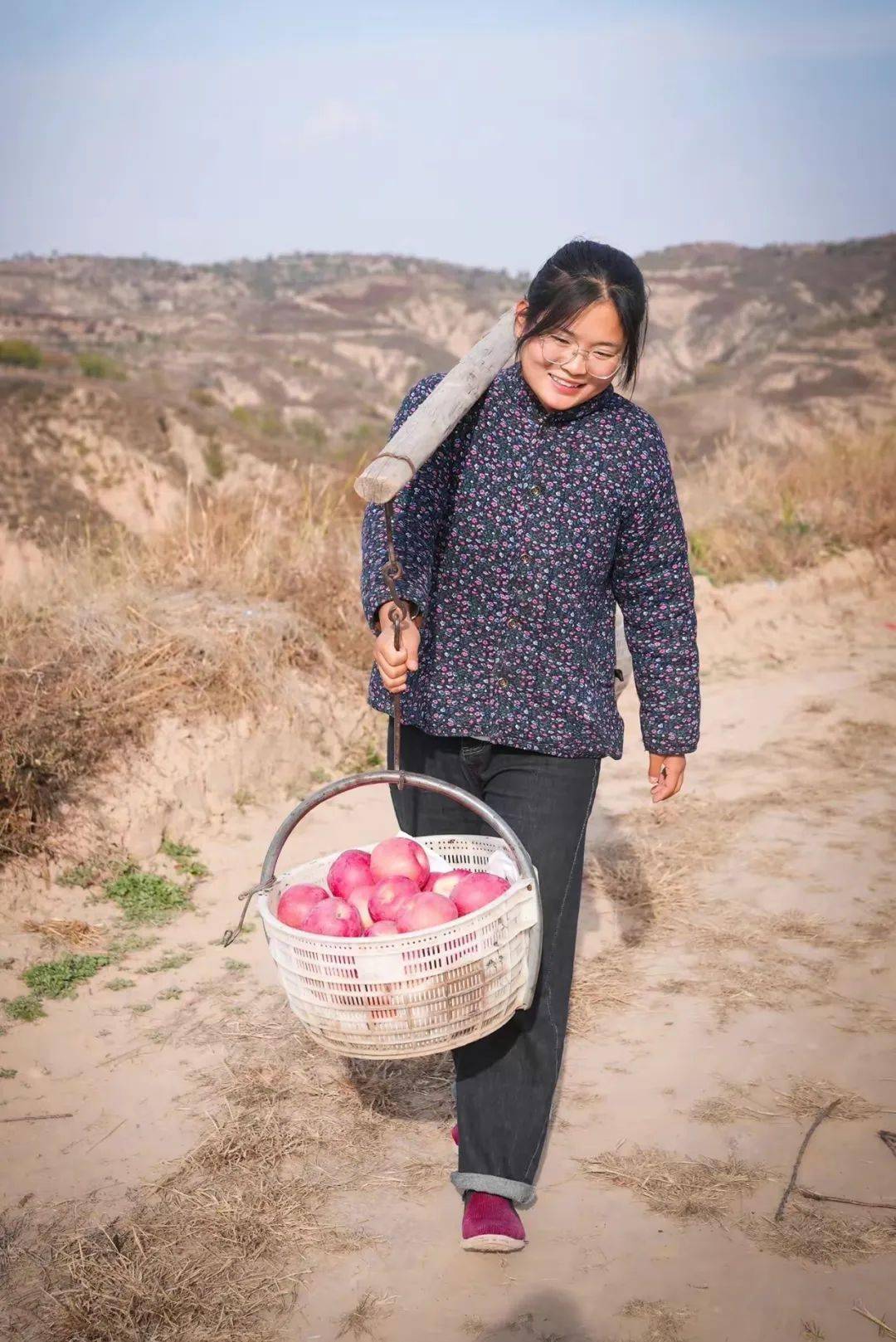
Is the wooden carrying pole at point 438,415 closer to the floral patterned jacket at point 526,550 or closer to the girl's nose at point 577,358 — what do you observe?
the floral patterned jacket at point 526,550

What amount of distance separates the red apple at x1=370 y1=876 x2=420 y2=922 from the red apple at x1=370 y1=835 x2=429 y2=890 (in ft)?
0.07

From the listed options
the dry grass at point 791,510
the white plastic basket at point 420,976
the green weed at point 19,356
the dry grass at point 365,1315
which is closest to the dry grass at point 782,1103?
the dry grass at point 365,1315

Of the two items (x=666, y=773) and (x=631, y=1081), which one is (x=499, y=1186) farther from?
(x=666, y=773)

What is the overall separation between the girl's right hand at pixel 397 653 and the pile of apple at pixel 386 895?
323mm

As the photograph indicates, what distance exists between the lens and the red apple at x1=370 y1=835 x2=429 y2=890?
2.22 m

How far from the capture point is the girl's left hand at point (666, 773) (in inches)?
104

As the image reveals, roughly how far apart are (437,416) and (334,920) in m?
0.98

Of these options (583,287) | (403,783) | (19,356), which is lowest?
(403,783)

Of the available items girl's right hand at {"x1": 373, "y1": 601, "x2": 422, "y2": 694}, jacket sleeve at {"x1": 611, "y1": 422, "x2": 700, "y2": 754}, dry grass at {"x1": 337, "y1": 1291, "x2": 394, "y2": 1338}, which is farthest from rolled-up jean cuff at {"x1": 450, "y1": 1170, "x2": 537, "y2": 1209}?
girl's right hand at {"x1": 373, "y1": 601, "x2": 422, "y2": 694}

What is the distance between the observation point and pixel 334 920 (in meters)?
2.08

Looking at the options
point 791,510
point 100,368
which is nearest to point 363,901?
point 791,510

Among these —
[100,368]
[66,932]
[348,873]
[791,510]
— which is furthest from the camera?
[100,368]

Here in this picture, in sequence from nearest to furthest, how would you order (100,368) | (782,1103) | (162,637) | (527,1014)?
(527,1014) < (782,1103) < (162,637) < (100,368)

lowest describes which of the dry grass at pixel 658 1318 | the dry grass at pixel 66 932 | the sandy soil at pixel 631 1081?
the sandy soil at pixel 631 1081
